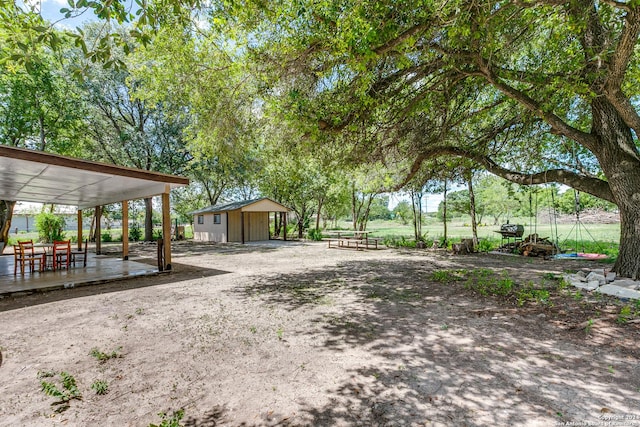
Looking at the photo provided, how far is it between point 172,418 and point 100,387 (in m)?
1.00

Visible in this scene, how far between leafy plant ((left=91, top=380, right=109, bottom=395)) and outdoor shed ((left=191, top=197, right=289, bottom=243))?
1670 cm

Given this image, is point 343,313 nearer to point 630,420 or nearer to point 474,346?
point 474,346

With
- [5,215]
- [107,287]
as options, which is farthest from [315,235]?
[5,215]

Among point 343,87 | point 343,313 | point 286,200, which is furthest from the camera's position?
point 286,200

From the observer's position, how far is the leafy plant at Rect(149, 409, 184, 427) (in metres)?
2.17

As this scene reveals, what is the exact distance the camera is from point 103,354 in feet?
11.1

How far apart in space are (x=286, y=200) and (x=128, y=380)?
74.6 feet

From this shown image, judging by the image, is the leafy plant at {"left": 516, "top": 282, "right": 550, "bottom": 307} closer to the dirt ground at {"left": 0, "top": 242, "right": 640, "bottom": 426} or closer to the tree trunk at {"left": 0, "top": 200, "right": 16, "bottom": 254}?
the dirt ground at {"left": 0, "top": 242, "right": 640, "bottom": 426}

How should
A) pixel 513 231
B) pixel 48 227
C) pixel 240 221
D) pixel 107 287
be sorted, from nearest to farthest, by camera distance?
1. pixel 107 287
2. pixel 513 231
3. pixel 48 227
4. pixel 240 221

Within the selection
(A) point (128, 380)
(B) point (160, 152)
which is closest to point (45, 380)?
(A) point (128, 380)

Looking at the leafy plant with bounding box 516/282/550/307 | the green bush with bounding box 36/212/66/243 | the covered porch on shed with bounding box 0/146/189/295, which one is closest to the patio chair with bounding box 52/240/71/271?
the covered porch on shed with bounding box 0/146/189/295

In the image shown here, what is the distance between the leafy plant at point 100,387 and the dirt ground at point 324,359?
4cm

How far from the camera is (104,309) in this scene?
202 inches

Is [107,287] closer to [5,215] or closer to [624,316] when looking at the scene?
[624,316]
